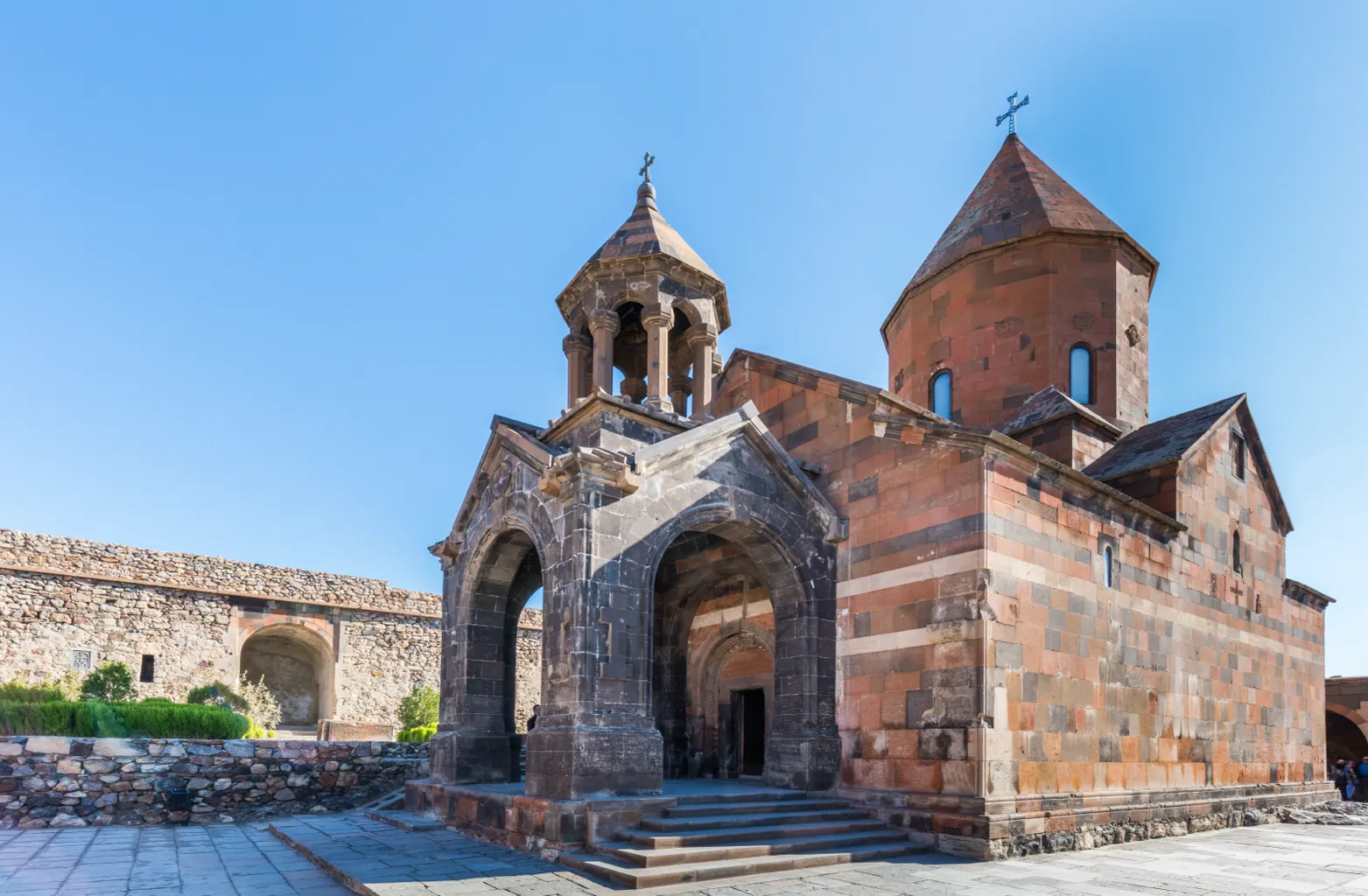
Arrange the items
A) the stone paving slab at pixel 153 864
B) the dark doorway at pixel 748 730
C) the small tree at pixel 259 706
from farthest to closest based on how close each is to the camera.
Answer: the small tree at pixel 259 706, the dark doorway at pixel 748 730, the stone paving slab at pixel 153 864

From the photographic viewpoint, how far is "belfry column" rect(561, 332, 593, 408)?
39.2 feet

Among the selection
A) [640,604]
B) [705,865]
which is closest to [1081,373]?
[640,604]

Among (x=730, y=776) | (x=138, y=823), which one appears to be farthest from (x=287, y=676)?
(x=730, y=776)

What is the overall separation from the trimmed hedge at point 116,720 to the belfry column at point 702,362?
828 cm

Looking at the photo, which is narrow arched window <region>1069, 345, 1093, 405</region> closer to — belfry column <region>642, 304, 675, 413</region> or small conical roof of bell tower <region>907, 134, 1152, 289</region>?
small conical roof of bell tower <region>907, 134, 1152, 289</region>

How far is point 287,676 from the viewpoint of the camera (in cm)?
2270

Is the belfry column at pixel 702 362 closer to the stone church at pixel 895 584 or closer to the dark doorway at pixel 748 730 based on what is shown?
the stone church at pixel 895 584

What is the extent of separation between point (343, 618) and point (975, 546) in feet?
54.9

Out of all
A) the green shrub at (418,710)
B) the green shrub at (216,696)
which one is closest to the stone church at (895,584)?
the green shrub at (216,696)

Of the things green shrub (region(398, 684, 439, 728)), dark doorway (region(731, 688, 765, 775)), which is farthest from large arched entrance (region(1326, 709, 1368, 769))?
green shrub (region(398, 684, 439, 728))

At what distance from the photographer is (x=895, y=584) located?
9.50 m

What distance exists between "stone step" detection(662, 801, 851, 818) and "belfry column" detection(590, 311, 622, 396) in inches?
199

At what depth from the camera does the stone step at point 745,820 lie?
25.6 ft

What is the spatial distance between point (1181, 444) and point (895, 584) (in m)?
5.42
